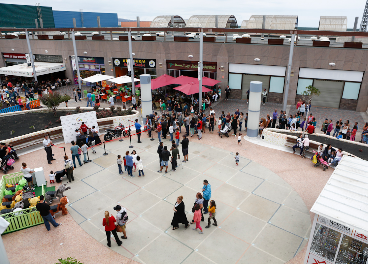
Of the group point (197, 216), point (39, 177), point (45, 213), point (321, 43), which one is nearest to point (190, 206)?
point (197, 216)

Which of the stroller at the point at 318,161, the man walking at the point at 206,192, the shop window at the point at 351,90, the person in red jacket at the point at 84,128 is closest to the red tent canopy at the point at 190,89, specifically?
the person in red jacket at the point at 84,128

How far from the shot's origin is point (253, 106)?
17.8 meters

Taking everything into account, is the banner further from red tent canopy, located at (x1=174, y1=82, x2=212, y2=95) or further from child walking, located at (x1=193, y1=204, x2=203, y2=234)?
child walking, located at (x1=193, y1=204, x2=203, y2=234)

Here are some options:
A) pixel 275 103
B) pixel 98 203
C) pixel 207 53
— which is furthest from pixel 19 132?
pixel 275 103

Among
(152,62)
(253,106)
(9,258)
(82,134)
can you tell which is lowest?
(9,258)

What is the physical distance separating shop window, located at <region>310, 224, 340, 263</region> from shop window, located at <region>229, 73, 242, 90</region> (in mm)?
21033

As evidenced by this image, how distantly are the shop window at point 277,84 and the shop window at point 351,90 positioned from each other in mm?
5121

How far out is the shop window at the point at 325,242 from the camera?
720cm

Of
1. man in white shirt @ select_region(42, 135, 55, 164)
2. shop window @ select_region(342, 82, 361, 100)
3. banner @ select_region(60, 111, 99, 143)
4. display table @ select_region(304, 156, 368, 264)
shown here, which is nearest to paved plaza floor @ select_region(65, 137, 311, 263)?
display table @ select_region(304, 156, 368, 264)

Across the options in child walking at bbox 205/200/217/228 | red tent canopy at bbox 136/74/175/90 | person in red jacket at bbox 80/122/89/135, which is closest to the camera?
child walking at bbox 205/200/217/228

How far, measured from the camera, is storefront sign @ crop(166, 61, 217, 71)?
89.7 feet

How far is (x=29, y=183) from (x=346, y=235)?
12.3 meters

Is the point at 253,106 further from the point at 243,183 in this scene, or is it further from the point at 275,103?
the point at 275,103

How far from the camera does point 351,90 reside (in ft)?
76.0
